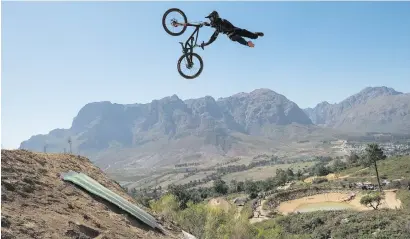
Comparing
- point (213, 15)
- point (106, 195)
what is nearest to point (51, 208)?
point (106, 195)

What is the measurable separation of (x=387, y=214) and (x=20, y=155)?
141ft

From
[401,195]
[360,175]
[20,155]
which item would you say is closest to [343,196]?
[401,195]

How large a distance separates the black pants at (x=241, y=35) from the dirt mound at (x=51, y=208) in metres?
8.29

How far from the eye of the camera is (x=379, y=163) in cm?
10969

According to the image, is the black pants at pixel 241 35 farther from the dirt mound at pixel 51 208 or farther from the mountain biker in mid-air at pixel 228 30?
the dirt mound at pixel 51 208

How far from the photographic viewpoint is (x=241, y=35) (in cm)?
1533

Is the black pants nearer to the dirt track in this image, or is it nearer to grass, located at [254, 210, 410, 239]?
grass, located at [254, 210, 410, 239]

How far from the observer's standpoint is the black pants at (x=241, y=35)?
1516 centimetres

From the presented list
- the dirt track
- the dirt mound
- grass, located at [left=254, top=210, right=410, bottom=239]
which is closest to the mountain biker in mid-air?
the dirt mound

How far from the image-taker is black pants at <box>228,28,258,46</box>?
15.2 meters

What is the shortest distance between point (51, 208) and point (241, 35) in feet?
30.3

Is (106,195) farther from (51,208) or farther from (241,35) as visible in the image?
(241,35)

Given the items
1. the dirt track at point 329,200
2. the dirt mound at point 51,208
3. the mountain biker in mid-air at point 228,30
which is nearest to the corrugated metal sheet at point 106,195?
the dirt mound at point 51,208

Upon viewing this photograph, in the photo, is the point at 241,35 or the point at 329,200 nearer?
the point at 241,35
